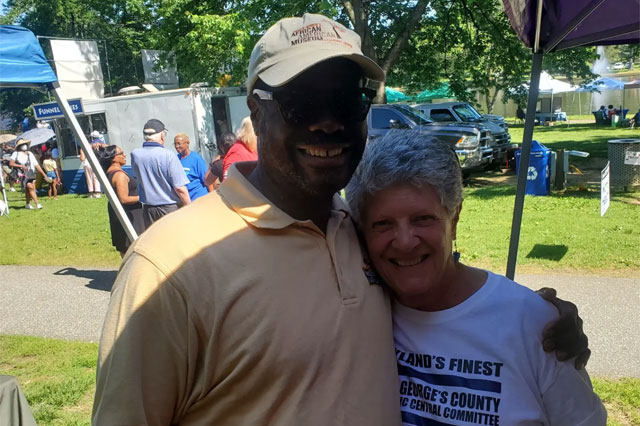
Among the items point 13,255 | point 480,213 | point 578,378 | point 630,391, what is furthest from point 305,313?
point 13,255

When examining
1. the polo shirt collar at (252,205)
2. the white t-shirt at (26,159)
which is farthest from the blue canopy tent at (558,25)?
the white t-shirt at (26,159)

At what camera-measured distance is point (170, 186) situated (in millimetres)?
6355

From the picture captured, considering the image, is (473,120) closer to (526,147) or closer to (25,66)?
(25,66)

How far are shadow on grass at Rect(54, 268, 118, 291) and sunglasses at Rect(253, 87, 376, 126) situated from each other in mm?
6246

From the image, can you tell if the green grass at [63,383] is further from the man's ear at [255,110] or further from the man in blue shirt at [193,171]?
the man's ear at [255,110]

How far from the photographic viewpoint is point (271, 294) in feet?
4.50

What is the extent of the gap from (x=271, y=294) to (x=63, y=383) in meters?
3.83

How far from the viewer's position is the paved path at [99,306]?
459 cm

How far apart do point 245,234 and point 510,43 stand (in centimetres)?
1712

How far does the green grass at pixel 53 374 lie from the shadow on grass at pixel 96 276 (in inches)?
69.0

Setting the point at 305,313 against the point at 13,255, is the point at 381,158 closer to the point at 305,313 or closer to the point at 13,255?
the point at 305,313

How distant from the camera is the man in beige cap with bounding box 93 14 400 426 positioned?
1.30m

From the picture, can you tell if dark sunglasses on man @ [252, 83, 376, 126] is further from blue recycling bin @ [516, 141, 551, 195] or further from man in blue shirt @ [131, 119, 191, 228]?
blue recycling bin @ [516, 141, 551, 195]

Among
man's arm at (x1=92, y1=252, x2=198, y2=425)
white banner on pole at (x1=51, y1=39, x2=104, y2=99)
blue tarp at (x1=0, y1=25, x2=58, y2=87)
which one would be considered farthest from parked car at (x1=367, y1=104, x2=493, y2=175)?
man's arm at (x1=92, y1=252, x2=198, y2=425)
